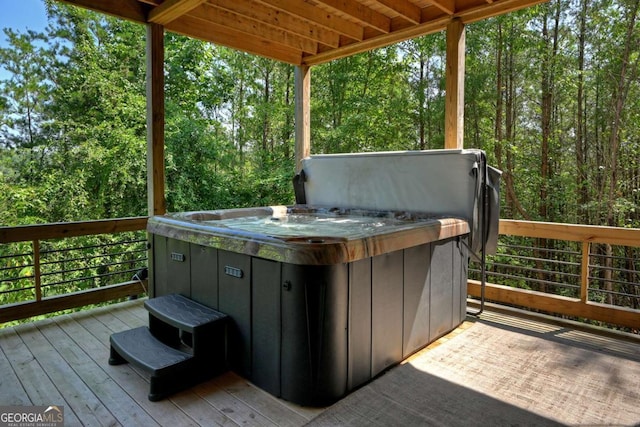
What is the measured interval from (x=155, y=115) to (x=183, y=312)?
1.93 metres

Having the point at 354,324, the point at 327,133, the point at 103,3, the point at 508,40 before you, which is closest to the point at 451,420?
the point at 354,324

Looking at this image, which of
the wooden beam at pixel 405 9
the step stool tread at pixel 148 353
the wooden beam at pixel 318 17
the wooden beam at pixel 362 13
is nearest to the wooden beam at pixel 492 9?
the wooden beam at pixel 405 9

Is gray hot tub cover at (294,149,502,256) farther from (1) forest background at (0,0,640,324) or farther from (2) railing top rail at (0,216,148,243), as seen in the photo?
(1) forest background at (0,0,640,324)

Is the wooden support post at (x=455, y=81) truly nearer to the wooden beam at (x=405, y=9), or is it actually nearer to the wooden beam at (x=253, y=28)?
the wooden beam at (x=405, y=9)

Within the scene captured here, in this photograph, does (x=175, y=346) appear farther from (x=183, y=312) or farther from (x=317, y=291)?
(x=317, y=291)

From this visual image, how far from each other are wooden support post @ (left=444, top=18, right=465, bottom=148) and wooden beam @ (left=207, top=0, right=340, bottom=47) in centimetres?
135

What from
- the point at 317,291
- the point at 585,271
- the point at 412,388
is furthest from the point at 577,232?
the point at 317,291

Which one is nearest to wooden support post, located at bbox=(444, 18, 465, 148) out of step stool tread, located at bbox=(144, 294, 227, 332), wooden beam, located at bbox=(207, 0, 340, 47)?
wooden beam, located at bbox=(207, 0, 340, 47)

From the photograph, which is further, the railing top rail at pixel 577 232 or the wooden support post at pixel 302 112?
the wooden support post at pixel 302 112

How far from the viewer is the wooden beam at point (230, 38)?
351 centimetres

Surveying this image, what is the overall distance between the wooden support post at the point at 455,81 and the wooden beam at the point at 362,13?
68 centimetres

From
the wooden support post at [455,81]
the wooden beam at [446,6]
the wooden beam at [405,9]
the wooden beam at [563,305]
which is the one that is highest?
the wooden beam at [405,9]

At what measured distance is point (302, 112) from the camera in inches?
179

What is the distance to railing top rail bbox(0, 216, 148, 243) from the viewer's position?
2.82 m
